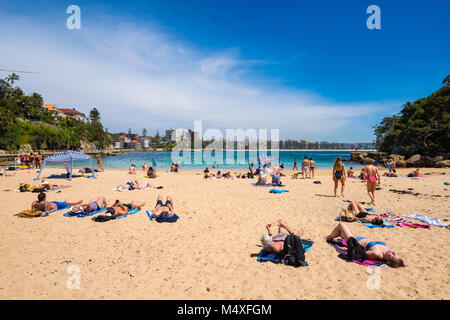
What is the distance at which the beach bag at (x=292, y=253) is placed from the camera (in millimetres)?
4035

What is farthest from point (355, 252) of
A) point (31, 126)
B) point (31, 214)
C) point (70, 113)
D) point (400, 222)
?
point (70, 113)

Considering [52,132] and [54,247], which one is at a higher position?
[52,132]

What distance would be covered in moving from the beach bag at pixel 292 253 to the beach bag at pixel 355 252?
919 mm

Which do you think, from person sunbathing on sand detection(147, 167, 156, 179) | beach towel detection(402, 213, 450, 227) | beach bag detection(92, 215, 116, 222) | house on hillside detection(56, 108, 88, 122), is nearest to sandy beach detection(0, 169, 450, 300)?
beach bag detection(92, 215, 116, 222)

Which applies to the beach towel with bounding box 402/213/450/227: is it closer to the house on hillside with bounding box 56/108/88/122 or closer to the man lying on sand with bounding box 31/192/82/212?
the man lying on sand with bounding box 31/192/82/212

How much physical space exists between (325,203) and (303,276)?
232 inches

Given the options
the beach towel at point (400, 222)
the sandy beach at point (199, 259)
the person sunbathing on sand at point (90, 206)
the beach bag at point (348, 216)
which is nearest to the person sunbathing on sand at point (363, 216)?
the beach bag at point (348, 216)

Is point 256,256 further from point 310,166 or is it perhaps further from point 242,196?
Result: point 310,166

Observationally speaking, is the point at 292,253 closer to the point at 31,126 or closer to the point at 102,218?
the point at 102,218

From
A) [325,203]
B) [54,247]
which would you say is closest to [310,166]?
[325,203]

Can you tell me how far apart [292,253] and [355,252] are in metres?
1.24

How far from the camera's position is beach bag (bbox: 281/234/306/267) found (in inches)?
159

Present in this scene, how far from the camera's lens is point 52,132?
199ft

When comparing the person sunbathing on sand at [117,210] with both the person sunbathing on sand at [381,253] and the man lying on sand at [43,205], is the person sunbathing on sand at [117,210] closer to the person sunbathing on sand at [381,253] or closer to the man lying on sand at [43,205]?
the man lying on sand at [43,205]
